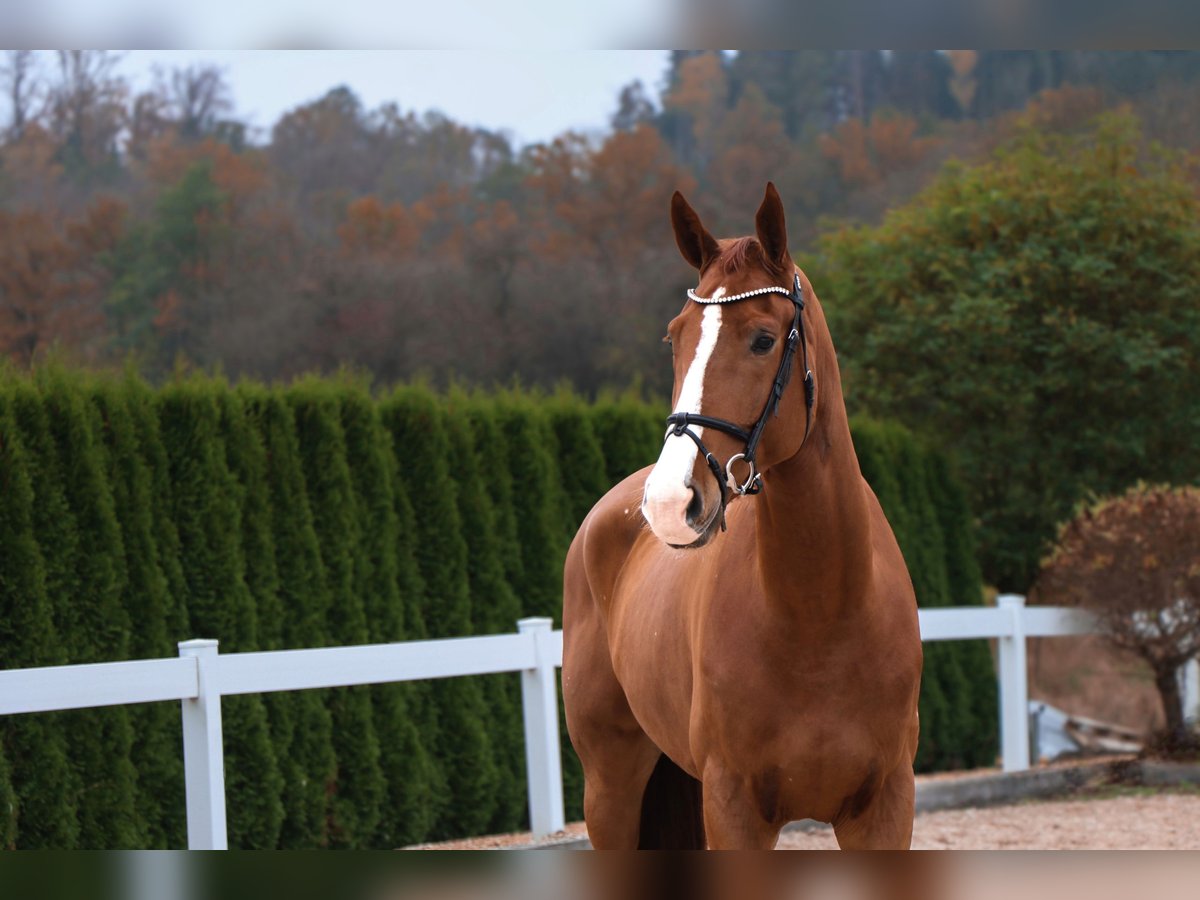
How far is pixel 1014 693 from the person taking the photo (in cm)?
1009

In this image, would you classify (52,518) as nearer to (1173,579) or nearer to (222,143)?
(1173,579)

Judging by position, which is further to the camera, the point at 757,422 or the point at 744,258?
the point at 744,258

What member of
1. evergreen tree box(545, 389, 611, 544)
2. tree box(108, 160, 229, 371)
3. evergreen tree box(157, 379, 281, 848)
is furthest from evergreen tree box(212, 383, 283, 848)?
tree box(108, 160, 229, 371)

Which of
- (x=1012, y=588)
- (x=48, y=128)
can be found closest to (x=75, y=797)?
(x=1012, y=588)

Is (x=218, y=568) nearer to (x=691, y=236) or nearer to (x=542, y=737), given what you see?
(x=542, y=737)

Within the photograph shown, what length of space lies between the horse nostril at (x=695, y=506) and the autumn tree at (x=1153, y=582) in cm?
773

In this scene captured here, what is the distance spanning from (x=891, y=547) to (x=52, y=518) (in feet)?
14.1

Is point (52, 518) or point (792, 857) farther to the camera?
point (52, 518)

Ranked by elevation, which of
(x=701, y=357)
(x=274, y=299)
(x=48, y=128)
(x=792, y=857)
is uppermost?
(x=48, y=128)

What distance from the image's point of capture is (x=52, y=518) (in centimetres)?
636

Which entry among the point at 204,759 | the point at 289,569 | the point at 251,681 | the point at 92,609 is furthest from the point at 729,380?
the point at 289,569

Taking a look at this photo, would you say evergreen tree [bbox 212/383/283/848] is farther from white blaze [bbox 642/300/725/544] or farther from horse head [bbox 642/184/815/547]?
white blaze [bbox 642/300/725/544]

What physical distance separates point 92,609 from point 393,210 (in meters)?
23.5

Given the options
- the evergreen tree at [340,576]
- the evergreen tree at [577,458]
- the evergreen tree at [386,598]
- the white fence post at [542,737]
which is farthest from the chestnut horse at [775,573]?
the evergreen tree at [577,458]
